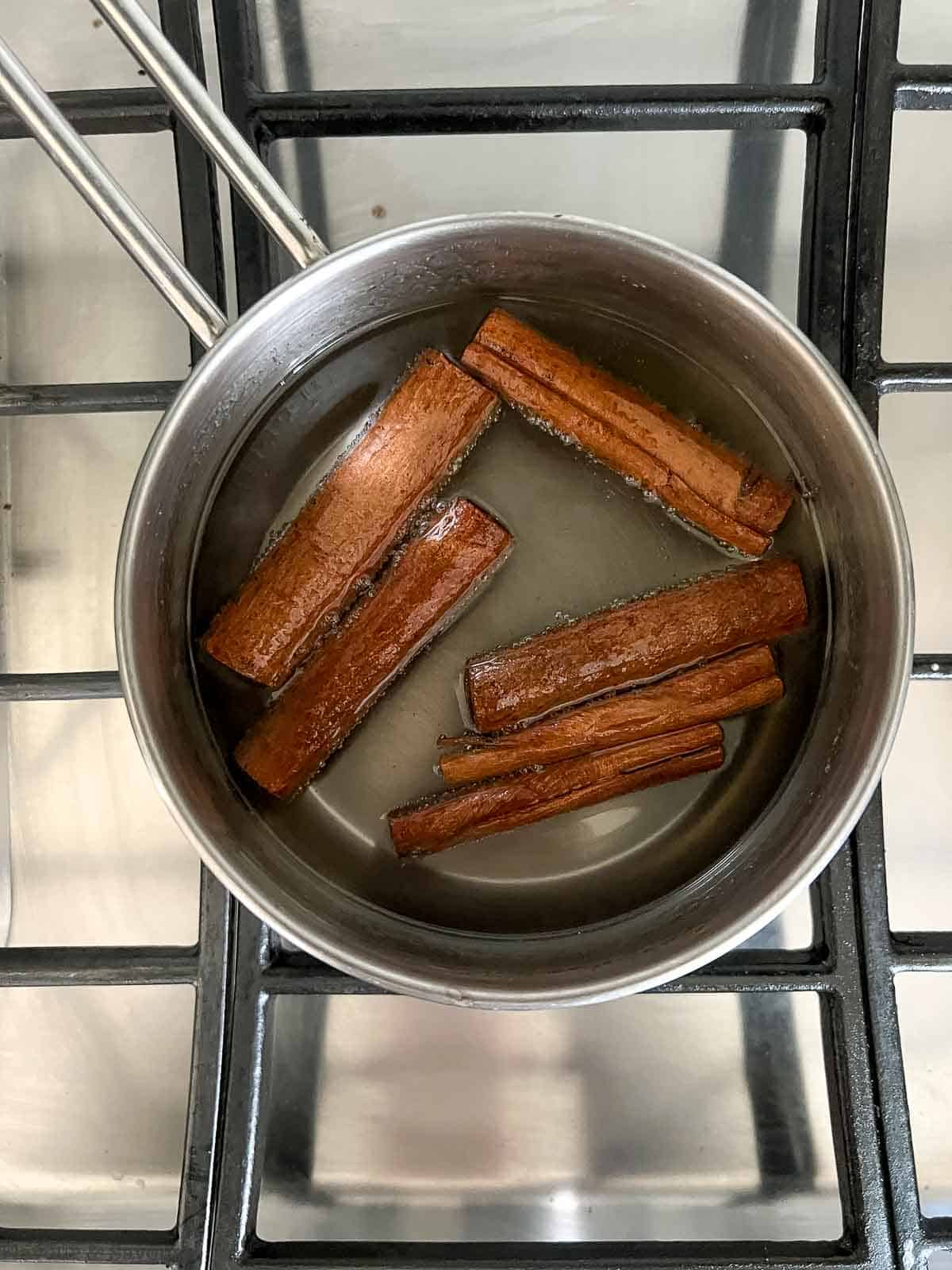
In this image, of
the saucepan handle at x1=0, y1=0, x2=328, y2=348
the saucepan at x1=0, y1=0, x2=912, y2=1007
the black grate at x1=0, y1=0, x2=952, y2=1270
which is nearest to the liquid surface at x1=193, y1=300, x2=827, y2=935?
the saucepan at x1=0, y1=0, x2=912, y2=1007

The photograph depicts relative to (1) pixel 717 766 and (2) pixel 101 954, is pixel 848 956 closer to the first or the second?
(1) pixel 717 766

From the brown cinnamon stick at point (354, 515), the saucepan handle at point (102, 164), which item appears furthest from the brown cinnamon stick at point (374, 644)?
the saucepan handle at point (102, 164)

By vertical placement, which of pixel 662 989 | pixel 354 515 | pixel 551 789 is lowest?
pixel 662 989

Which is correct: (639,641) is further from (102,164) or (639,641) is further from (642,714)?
(102,164)

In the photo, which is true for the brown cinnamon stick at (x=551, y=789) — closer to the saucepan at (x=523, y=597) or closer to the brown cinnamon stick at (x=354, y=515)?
the saucepan at (x=523, y=597)

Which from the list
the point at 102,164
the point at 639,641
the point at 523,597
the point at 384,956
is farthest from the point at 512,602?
the point at 102,164

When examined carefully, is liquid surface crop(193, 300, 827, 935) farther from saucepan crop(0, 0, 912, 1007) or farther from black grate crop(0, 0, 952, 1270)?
black grate crop(0, 0, 952, 1270)

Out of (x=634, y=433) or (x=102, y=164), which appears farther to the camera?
(x=634, y=433)

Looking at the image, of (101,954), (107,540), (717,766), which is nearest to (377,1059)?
(101,954)
